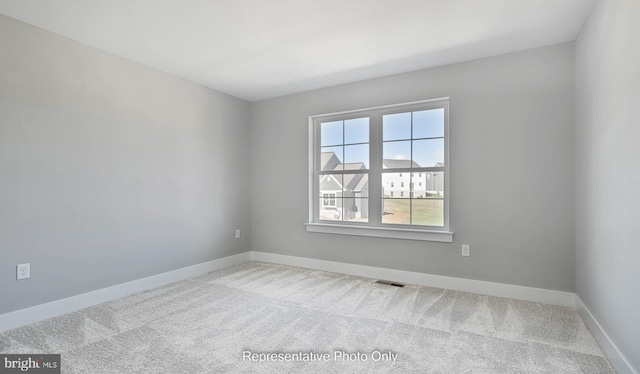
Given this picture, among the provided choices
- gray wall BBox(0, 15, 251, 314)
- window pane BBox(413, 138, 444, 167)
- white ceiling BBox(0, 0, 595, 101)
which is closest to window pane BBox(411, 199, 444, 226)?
window pane BBox(413, 138, 444, 167)

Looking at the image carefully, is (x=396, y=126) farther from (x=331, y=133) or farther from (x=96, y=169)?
(x=96, y=169)

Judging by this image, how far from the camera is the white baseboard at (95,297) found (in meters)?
2.41

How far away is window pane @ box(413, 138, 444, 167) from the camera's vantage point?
3.47 meters

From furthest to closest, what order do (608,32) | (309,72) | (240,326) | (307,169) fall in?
(307,169)
(309,72)
(240,326)
(608,32)

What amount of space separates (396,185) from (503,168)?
44.6 inches

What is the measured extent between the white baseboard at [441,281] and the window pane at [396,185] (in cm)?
90

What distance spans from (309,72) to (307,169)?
50.4 inches

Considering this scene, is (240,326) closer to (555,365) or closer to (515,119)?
(555,365)

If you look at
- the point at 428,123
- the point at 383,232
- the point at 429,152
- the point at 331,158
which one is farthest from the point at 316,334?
the point at 428,123

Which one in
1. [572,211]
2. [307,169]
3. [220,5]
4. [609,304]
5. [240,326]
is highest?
[220,5]

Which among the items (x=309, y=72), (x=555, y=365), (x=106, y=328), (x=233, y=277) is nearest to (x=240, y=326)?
(x=106, y=328)

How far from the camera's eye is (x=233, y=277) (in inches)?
147

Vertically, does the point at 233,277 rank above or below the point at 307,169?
below

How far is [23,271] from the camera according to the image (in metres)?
2.47
